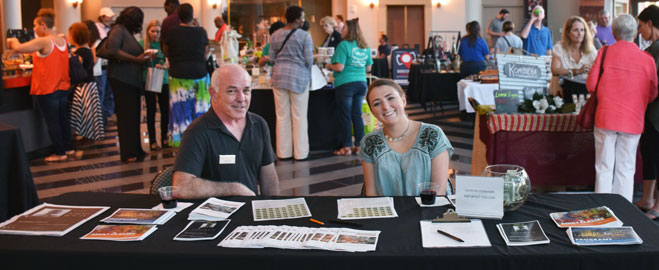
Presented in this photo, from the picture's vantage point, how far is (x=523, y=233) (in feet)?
6.71

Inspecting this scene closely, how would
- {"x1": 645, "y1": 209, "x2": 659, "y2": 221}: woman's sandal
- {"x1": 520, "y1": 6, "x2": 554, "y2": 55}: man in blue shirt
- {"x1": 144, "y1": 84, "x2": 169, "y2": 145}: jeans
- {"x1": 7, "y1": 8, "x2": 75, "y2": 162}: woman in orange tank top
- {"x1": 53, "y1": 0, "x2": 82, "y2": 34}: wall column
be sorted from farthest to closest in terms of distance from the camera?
{"x1": 53, "y1": 0, "x2": 82, "y2": 34}: wall column
{"x1": 520, "y1": 6, "x2": 554, "y2": 55}: man in blue shirt
{"x1": 144, "y1": 84, "x2": 169, "y2": 145}: jeans
{"x1": 7, "y1": 8, "x2": 75, "y2": 162}: woman in orange tank top
{"x1": 645, "y1": 209, "x2": 659, "y2": 221}: woman's sandal

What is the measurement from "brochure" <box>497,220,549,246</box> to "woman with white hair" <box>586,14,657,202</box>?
7.78 feet

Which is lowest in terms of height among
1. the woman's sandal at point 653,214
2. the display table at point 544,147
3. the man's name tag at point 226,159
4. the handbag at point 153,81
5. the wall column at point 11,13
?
the woman's sandal at point 653,214

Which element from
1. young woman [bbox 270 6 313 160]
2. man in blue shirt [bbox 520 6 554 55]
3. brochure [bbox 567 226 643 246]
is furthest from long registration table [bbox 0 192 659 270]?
man in blue shirt [bbox 520 6 554 55]

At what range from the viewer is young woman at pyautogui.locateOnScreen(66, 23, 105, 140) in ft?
24.2

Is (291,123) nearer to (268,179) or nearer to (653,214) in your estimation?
(653,214)

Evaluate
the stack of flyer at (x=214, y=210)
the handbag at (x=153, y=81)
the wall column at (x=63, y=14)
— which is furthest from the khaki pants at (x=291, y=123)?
the wall column at (x=63, y=14)

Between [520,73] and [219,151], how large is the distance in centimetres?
295

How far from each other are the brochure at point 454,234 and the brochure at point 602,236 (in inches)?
10.4

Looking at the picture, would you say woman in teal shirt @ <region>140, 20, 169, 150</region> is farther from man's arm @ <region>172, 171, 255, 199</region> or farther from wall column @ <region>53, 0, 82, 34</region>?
wall column @ <region>53, 0, 82, 34</region>

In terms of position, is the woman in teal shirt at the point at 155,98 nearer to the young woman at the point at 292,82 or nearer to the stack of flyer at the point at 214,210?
the young woman at the point at 292,82

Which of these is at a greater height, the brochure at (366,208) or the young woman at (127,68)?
the young woman at (127,68)

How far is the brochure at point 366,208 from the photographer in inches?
89.7

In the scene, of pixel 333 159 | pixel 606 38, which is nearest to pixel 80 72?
pixel 333 159
